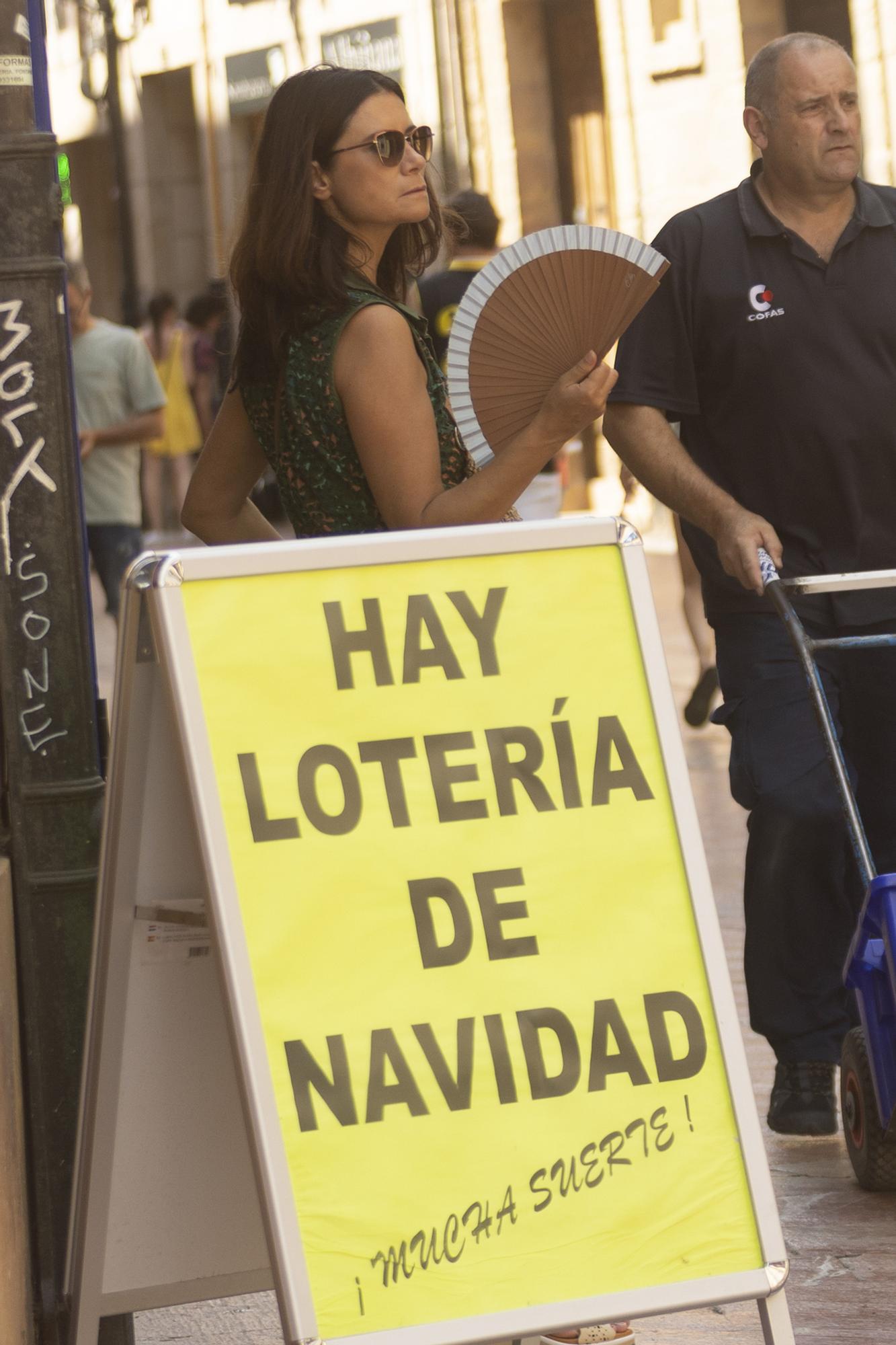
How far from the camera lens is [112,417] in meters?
9.59

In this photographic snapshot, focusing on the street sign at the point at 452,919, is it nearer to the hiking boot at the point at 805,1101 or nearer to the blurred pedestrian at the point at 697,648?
the hiking boot at the point at 805,1101

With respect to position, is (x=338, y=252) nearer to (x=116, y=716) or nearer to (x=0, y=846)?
(x=116, y=716)

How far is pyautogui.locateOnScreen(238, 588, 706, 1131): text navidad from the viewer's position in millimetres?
2734

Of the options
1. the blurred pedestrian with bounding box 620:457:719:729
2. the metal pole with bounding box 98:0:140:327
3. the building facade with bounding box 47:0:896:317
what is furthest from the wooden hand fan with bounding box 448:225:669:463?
the metal pole with bounding box 98:0:140:327

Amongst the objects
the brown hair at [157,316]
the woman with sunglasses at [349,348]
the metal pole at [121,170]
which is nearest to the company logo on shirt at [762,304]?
the woman with sunglasses at [349,348]

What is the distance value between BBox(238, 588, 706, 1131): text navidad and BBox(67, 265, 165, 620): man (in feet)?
22.2

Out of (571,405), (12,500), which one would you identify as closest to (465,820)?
(571,405)

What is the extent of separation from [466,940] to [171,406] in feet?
53.0

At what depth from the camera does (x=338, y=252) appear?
Result: 3.22m

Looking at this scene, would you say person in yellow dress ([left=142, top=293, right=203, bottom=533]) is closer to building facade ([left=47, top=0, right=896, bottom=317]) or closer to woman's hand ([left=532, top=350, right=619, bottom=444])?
building facade ([left=47, top=0, right=896, bottom=317])

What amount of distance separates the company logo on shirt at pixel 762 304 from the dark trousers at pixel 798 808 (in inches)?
23.8

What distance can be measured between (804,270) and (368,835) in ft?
7.21

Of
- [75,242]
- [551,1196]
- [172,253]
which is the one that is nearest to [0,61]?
[551,1196]

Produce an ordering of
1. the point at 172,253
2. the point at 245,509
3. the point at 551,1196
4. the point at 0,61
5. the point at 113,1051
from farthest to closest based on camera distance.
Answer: the point at 172,253 < the point at 245,509 < the point at 0,61 < the point at 113,1051 < the point at 551,1196
